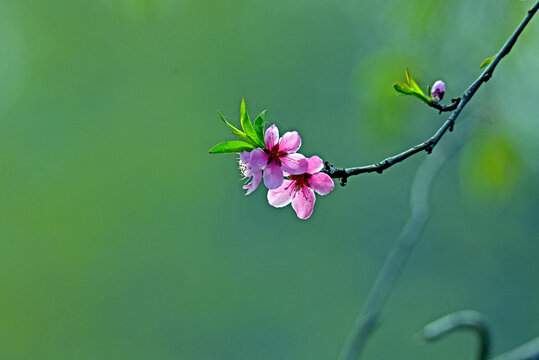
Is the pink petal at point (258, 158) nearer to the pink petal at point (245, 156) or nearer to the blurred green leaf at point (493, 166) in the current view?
the pink petal at point (245, 156)

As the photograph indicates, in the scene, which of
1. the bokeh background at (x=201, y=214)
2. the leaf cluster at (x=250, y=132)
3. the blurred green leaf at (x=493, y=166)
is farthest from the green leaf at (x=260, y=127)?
the bokeh background at (x=201, y=214)

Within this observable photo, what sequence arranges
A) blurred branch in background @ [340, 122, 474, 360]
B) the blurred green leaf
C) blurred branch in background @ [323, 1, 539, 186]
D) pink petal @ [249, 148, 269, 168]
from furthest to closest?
the blurred green leaf → blurred branch in background @ [340, 122, 474, 360] → pink petal @ [249, 148, 269, 168] → blurred branch in background @ [323, 1, 539, 186]

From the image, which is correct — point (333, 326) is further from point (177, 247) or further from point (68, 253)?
point (68, 253)

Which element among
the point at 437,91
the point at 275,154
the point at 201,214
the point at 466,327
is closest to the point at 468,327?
the point at 466,327

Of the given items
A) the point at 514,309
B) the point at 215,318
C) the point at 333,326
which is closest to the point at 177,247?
the point at 215,318

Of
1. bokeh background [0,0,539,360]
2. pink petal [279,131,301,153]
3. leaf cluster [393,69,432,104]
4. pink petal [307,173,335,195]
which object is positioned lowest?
pink petal [307,173,335,195]

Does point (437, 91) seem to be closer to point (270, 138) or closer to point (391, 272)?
point (270, 138)

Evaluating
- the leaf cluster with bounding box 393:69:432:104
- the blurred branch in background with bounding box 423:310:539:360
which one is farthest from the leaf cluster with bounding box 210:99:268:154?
the blurred branch in background with bounding box 423:310:539:360

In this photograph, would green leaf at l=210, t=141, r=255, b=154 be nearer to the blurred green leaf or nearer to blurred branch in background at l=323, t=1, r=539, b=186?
blurred branch in background at l=323, t=1, r=539, b=186
